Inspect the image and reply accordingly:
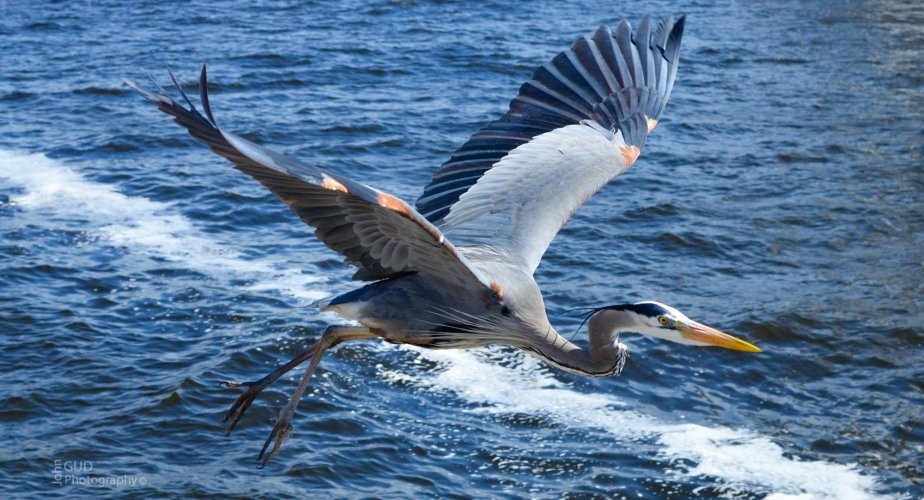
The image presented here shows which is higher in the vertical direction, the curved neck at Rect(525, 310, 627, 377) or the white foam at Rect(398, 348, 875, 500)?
the curved neck at Rect(525, 310, 627, 377)

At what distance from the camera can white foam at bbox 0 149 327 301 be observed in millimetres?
12336

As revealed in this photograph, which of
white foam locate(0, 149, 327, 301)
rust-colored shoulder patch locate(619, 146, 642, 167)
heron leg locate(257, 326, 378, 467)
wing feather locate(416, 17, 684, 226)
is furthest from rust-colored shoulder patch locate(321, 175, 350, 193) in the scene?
white foam locate(0, 149, 327, 301)

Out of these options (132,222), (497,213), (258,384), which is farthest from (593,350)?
(132,222)

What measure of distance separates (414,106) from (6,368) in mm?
8257

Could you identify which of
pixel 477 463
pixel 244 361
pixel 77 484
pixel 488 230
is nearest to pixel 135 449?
pixel 77 484

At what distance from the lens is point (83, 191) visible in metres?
14.1

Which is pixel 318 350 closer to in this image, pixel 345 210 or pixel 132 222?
pixel 345 210

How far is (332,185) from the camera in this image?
17.9 ft

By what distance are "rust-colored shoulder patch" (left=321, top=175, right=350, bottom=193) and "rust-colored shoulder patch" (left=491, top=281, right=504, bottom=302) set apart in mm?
1673

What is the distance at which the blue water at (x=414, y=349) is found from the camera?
31.3ft

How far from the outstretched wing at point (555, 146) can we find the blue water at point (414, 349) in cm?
226

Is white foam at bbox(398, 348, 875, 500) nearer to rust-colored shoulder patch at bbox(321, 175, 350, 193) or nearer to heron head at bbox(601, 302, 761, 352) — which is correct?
heron head at bbox(601, 302, 761, 352)

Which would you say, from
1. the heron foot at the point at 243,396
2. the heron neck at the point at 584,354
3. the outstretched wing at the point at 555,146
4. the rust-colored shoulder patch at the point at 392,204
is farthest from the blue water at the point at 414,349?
the rust-colored shoulder patch at the point at 392,204

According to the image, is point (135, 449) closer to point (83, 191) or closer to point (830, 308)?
point (83, 191)
